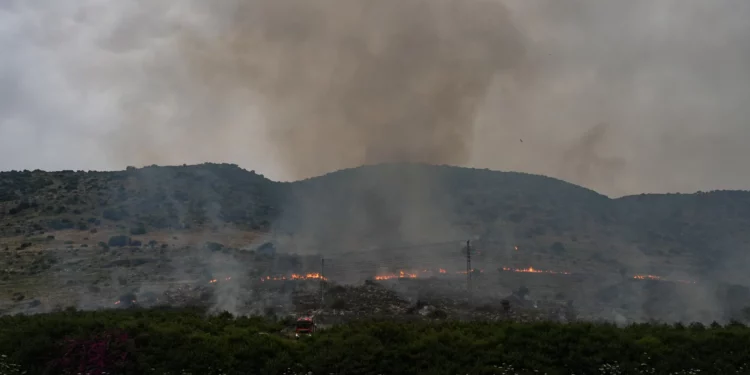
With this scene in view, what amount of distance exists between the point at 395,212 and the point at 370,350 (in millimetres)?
66113

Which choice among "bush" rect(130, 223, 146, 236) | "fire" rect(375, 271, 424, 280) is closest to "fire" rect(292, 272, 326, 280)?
"fire" rect(375, 271, 424, 280)

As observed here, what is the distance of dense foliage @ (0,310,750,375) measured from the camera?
16859 millimetres

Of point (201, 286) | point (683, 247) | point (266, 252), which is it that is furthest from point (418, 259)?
point (683, 247)

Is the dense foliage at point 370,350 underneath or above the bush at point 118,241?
underneath

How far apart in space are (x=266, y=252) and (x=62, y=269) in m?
18.4

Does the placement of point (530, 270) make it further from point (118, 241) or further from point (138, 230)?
point (138, 230)

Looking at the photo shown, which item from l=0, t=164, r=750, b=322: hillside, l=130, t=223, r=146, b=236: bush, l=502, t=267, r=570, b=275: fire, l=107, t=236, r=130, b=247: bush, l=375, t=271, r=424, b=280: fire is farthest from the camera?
l=130, t=223, r=146, b=236: bush

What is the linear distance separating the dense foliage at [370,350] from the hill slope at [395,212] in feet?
128

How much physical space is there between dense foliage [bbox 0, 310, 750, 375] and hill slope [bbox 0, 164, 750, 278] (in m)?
39.0

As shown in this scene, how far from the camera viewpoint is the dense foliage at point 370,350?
16859 millimetres

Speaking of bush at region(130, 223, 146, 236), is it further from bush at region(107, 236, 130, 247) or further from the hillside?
bush at region(107, 236, 130, 247)

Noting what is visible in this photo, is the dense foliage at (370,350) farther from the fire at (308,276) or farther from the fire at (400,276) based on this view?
the fire at (400,276)

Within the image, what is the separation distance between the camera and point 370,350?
57.1 feet

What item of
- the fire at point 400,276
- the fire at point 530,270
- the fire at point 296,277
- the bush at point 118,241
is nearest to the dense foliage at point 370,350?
the fire at point 296,277
